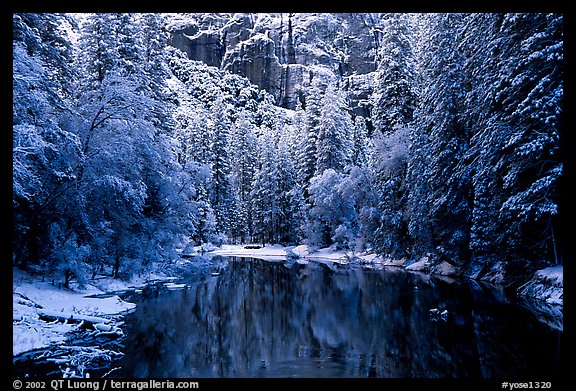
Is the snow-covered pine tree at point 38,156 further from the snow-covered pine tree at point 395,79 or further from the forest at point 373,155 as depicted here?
the snow-covered pine tree at point 395,79

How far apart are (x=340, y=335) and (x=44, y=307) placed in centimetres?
775

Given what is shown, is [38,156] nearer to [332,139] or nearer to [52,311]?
[52,311]

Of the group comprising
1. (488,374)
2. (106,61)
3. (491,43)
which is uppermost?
(106,61)

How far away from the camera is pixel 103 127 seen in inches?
696

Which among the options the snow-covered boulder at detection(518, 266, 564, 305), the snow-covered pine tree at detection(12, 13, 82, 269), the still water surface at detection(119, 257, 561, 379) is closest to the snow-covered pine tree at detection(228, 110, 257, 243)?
the still water surface at detection(119, 257, 561, 379)

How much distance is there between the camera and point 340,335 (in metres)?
11.7

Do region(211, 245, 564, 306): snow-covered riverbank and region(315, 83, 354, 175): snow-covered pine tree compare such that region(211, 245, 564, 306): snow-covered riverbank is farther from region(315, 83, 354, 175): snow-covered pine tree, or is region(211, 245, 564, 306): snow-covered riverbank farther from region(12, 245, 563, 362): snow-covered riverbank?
region(315, 83, 354, 175): snow-covered pine tree

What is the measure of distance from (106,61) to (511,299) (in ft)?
72.0

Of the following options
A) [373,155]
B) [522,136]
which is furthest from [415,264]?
[522,136]

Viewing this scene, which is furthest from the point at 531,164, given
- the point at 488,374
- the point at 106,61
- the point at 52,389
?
the point at 106,61

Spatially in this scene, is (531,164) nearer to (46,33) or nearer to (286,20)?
(46,33)

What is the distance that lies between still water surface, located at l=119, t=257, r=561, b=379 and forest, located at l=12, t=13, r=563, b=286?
3303 mm

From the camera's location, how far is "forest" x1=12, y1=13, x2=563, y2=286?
563 inches

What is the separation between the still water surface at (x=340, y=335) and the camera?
8.70 metres
